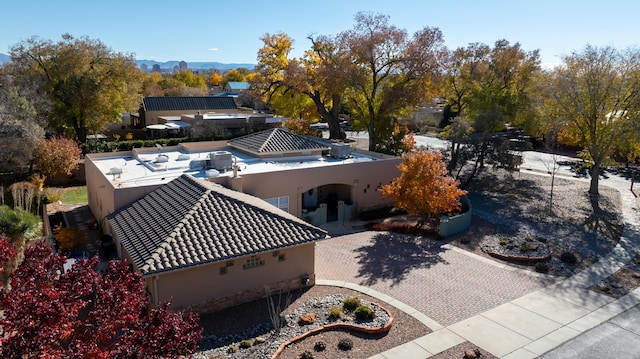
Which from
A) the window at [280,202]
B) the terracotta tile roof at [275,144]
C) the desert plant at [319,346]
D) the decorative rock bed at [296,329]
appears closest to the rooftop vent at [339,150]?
the terracotta tile roof at [275,144]

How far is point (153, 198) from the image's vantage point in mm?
19828

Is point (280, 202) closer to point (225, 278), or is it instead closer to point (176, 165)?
point (176, 165)

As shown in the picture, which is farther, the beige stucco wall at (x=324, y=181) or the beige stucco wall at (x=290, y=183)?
the beige stucco wall at (x=324, y=181)

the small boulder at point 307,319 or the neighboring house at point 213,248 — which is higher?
the neighboring house at point 213,248

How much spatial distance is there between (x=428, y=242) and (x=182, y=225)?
41.9ft

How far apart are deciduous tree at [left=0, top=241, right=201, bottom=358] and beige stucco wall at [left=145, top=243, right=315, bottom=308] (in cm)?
461

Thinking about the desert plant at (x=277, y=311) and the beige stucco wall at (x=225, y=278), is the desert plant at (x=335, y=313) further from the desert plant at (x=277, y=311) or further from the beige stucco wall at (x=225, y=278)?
the beige stucco wall at (x=225, y=278)

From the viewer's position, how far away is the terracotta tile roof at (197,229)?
14.8 meters

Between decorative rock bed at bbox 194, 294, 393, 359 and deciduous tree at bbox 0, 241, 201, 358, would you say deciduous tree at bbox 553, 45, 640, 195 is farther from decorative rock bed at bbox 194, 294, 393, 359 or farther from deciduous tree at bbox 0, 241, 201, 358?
deciduous tree at bbox 0, 241, 201, 358

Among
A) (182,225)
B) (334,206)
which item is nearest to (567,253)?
(334,206)

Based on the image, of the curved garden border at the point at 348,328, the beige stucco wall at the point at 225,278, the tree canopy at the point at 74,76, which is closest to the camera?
the curved garden border at the point at 348,328

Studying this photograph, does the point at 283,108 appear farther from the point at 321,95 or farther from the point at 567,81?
the point at 567,81

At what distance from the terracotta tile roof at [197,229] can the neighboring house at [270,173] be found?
9.38 feet

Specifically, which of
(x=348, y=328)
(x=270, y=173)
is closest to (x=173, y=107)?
(x=270, y=173)
